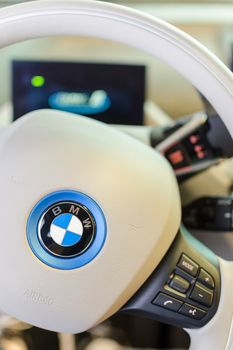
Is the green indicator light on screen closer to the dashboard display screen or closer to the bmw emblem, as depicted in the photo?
the dashboard display screen

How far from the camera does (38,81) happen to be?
105 centimetres

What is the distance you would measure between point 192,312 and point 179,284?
0.09 ft

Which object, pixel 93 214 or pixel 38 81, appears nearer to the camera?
pixel 93 214

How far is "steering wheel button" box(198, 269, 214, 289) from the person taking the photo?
0.50m

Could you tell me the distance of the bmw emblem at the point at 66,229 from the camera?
0.47m

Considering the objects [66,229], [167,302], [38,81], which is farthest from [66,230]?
[38,81]

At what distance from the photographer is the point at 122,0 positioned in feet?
4.55

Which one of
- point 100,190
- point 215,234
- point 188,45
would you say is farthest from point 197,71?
point 215,234

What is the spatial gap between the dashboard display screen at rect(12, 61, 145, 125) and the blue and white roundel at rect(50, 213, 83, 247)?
1.93 feet

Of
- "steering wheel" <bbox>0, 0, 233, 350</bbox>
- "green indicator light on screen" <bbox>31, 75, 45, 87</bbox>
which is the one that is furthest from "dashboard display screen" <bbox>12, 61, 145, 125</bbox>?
"steering wheel" <bbox>0, 0, 233, 350</bbox>

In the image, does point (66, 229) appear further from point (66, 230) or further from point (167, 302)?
point (167, 302)

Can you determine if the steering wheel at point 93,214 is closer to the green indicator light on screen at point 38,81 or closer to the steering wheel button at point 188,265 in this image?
the steering wheel button at point 188,265

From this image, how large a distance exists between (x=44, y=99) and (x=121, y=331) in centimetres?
50

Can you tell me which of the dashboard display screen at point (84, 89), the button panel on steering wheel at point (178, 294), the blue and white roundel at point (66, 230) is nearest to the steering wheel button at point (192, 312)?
the button panel on steering wheel at point (178, 294)
